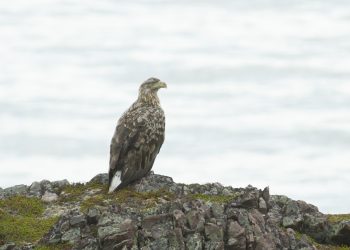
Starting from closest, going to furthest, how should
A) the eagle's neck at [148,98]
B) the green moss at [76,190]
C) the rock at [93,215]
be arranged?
the rock at [93,215] < the green moss at [76,190] < the eagle's neck at [148,98]

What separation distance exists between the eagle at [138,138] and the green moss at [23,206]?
3.18m

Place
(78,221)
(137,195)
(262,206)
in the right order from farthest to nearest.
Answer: (137,195) → (262,206) → (78,221)

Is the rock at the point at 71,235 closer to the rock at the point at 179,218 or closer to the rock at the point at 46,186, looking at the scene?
A: the rock at the point at 179,218

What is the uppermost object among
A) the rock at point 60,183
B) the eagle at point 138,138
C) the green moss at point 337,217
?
the eagle at point 138,138

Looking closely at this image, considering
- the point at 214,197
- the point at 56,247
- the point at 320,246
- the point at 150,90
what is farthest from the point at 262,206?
the point at 150,90

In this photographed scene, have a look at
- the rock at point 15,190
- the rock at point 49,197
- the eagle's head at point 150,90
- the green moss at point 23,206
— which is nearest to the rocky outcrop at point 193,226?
the green moss at point 23,206

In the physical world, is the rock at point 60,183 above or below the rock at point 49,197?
above

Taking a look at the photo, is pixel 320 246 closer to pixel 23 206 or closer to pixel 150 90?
pixel 150 90

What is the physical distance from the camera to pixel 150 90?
38719 millimetres

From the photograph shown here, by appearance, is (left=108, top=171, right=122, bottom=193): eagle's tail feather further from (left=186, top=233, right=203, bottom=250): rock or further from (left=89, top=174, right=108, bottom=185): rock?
(left=186, top=233, right=203, bottom=250): rock

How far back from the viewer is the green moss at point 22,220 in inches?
1266

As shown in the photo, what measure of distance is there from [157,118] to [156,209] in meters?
9.54

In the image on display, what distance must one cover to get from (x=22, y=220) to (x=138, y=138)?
6.60 metres

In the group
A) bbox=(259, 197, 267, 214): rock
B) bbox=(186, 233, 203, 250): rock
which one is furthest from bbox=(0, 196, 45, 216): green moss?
bbox=(186, 233, 203, 250): rock
